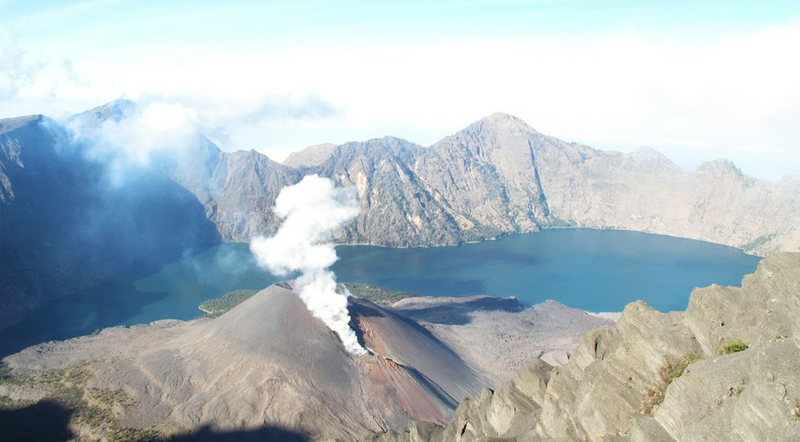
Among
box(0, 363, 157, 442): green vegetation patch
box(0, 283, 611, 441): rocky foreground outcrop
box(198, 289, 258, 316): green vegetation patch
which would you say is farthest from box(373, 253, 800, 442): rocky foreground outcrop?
box(198, 289, 258, 316): green vegetation patch

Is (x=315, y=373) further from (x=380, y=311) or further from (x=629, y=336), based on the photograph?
(x=629, y=336)

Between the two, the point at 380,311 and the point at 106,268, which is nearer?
the point at 380,311

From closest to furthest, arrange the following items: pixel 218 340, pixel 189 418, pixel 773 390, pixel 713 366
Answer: pixel 773 390, pixel 713 366, pixel 189 418, pixel 218 340

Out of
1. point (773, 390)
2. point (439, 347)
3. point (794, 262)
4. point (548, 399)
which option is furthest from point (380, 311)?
point (773, 390)

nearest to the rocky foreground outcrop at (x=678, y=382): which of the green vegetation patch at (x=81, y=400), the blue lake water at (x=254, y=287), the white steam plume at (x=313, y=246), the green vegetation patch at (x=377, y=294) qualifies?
the white steam plume at (x=313, y=246)

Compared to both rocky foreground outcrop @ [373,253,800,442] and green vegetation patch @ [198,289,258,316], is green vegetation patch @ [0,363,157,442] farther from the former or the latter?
green vegetation patch @ [198,289,258,316]

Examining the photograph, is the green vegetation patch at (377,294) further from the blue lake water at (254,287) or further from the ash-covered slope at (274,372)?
the ash-covered slope at (274,372)

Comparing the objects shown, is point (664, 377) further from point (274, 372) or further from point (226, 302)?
point (226, 302)
